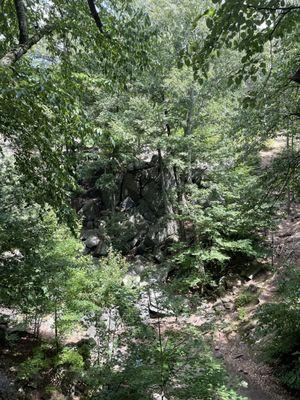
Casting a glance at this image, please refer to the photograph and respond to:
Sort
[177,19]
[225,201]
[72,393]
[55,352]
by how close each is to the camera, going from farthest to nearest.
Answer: [177,19]
[225,201]
[55,352]
[72,393]

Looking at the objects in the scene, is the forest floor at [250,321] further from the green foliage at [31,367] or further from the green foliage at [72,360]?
the green foliage at [31,367]

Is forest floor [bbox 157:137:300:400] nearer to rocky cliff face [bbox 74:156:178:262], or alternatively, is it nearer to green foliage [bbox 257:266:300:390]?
green foliage [bbox 257:266:300:390]

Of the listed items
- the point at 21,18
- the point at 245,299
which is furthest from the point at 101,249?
the point at 21,18

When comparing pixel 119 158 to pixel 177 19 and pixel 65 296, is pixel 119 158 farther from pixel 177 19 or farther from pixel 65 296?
pixel 65 296

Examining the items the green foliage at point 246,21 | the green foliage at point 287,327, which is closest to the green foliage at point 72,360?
the green foliage at point 287,327

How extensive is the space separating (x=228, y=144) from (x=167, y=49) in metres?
4.88

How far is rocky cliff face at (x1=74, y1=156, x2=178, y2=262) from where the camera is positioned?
651 inches

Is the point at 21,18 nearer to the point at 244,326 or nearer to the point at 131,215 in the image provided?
the point at 244,326

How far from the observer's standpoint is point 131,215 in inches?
702

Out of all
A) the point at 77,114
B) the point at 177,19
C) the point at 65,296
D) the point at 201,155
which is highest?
the point at 177,19

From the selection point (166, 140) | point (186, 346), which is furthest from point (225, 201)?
point (186, 346)

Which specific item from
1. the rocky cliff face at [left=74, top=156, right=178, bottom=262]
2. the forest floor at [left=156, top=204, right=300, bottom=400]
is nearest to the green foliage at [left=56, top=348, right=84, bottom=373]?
the forest floor at [left=156, top=204, right=300, bottom=400]

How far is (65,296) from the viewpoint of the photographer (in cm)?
754

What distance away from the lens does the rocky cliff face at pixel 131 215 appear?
54.2 ft
